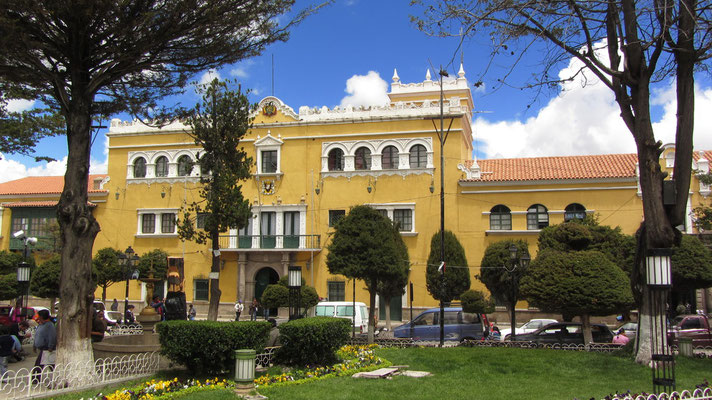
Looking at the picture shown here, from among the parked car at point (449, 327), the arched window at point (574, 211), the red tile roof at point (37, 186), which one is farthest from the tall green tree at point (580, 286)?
the red tile roof at point (37, 186)

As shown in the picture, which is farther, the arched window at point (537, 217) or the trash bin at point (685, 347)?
the arched window at point (537, 217)

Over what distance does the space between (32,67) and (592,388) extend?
11558mm

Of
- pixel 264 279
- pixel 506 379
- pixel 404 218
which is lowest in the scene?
pixel 506 379

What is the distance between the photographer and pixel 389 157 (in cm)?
3127

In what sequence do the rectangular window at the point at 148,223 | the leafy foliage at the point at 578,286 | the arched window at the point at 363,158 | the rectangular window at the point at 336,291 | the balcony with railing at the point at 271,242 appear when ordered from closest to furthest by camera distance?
the leafy foliage at the point at 578,286, the rectangular window at the point at 336,291, the balcony with railing at the point at 271,242, the arched window at the point at 363,158, the rectangular window at the point at 148,223

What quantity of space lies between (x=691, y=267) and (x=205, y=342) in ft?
60.6

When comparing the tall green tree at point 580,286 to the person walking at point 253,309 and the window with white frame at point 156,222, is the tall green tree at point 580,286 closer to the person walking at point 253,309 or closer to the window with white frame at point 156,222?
the person walking at point 253,309

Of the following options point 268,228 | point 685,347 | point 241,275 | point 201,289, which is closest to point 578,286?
point 685,347

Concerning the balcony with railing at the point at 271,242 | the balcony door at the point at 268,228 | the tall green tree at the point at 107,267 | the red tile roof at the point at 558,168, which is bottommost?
the tall green tree at the point at 107,267

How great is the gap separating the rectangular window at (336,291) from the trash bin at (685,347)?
19497 millimetres

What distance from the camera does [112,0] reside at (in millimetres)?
10375

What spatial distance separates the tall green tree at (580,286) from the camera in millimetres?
15594

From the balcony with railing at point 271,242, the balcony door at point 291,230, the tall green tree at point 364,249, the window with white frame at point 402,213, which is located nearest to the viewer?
the tall green tree at point 364,249

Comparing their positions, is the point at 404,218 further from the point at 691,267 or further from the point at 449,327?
the point at 691,267
